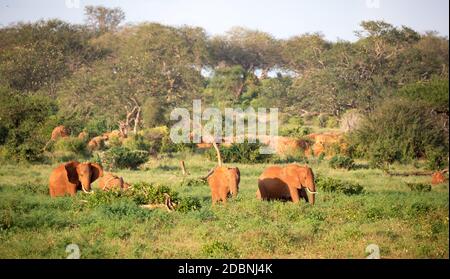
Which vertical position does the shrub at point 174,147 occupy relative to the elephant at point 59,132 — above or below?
below

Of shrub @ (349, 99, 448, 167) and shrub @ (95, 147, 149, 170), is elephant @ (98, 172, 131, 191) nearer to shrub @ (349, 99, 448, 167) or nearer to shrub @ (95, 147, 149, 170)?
shrub @ (95, 147, 149, 170)

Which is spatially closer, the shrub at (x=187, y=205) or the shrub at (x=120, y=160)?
the shrub at (x=187, y=205)

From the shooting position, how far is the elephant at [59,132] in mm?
28059

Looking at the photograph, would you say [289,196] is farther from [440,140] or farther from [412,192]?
[440,140]

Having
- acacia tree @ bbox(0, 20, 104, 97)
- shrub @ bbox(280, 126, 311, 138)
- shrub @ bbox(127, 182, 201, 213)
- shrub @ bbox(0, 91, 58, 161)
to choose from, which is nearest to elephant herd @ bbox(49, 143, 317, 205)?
shrub @ bbox(127, 182, 201, 213)

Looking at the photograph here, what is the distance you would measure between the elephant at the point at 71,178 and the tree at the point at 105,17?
133 ft

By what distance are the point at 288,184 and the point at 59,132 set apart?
17.1 metres

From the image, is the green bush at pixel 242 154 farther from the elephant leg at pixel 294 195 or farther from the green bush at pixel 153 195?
the green bush at pixel 153 195

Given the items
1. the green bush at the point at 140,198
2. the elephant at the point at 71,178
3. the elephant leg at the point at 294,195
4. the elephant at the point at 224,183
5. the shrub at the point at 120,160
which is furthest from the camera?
the shrub at the point at 120,160

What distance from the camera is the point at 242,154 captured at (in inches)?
976

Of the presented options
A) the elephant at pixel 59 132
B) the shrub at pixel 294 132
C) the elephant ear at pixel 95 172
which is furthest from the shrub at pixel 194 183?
the shrub at pixel 294 132

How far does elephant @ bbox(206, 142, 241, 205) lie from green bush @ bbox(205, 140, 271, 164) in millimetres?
10531

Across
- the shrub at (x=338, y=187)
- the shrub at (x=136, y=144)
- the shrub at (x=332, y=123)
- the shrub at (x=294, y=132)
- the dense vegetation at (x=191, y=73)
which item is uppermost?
the dense vegetation at (x=191, y=73)
